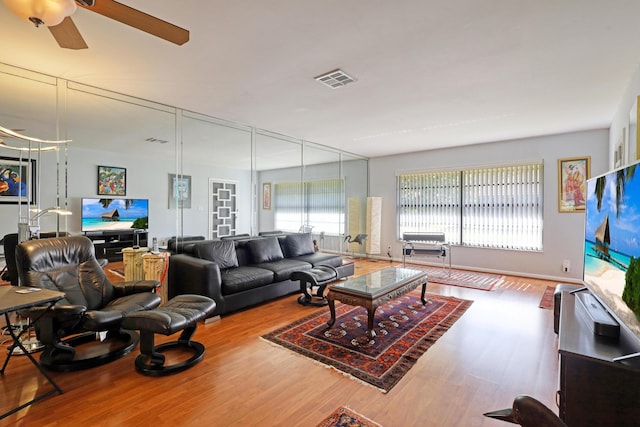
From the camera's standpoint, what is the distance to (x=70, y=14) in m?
1.52

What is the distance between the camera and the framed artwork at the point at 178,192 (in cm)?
441

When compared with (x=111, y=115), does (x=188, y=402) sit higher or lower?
lower

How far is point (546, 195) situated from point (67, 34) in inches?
265

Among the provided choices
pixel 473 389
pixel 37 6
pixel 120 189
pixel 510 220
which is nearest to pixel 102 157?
pixel 120 189

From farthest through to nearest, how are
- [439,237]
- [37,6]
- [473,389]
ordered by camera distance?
[439,237] → [473,389] → [37,6]

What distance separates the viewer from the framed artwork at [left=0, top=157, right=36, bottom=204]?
3835 millimetres

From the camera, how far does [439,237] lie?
632 cm

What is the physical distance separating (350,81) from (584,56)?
207 centimetres

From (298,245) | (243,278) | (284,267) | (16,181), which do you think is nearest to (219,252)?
(243,278)

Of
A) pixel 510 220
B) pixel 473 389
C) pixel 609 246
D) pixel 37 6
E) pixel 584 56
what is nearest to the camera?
pixel 37 6

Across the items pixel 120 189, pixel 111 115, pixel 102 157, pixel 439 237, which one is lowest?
pixel 439 237

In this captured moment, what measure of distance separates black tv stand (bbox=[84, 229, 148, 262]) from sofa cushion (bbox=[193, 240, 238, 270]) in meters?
2.07

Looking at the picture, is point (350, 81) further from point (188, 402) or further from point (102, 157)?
point (102, 157)

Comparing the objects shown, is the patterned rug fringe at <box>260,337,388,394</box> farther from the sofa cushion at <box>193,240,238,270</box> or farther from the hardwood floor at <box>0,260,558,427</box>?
the sofa cushion at <box>193,240,238,270</box>
